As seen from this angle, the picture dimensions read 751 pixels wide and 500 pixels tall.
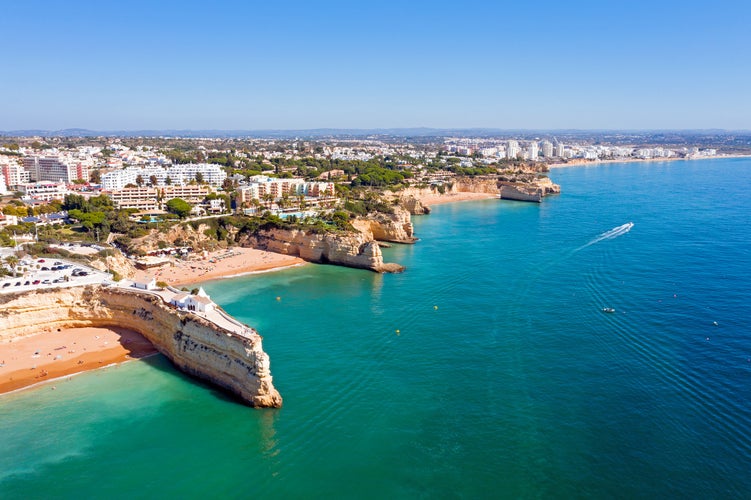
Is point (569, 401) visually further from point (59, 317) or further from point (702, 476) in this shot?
point (59, 317)

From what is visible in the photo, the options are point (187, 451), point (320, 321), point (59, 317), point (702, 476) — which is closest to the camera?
point (702, 476)

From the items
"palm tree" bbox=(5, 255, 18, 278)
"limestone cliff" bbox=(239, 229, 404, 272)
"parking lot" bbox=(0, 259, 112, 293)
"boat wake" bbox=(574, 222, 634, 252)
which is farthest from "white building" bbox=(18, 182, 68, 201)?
"boat wake" bbox=(574, 222, 634, 252)

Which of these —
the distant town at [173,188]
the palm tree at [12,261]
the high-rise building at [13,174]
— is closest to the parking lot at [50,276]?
the palm tree at [12,261]

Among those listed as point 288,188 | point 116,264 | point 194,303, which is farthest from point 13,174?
point 194,303

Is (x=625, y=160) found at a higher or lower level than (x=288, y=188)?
higher

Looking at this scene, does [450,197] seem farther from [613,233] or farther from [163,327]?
[163,327]

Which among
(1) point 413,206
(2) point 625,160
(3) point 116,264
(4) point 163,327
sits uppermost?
(2) point 625,160

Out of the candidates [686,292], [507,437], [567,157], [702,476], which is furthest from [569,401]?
[567,157]
